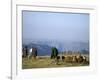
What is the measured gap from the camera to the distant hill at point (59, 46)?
219 cm

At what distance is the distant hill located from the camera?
2.19 meters

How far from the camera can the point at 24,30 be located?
214 cm

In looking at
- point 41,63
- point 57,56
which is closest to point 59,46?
point 57,56

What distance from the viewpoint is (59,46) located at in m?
2.25

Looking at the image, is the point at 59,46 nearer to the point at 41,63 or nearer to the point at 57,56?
the point at 57,56

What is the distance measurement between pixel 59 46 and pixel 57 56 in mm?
119

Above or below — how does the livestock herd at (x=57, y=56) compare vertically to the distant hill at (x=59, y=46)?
below

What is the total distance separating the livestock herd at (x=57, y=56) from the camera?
7.07 feet

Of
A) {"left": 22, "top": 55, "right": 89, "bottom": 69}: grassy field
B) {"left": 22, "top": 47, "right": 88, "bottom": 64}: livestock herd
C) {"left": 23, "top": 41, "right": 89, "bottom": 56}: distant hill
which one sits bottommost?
{"left": 22, "top": 55, "right": 89, "bottom": 69}: grassy field

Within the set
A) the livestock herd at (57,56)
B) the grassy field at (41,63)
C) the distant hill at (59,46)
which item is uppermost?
the distant hill at (59,46)

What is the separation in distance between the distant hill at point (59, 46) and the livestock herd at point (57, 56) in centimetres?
4

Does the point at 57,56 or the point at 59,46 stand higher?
the point at 59,46

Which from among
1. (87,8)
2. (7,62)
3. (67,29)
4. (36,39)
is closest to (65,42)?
(67,29)

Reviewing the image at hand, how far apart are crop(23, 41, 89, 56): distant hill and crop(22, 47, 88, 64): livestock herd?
0.14 feet
